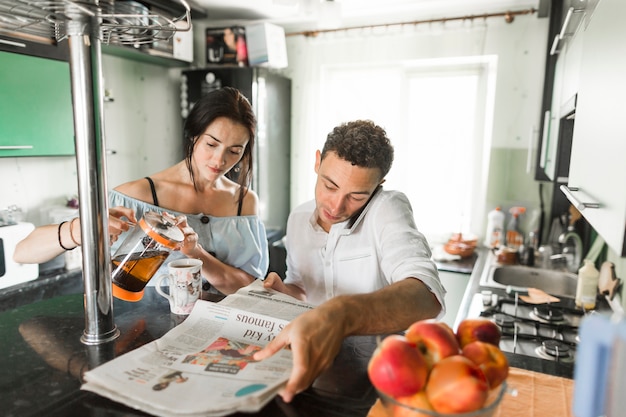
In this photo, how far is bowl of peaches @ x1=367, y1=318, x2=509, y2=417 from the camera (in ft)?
1.71

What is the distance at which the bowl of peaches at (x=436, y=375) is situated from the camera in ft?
1.71

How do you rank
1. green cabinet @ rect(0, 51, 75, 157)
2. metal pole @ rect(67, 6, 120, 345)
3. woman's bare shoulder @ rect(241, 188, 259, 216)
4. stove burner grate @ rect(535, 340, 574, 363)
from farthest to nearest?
green cabinet @ rect(0, 51, 75, 157) → woman's bare shoulder @ rect(241, 188, 259, 216) → stove burner grate @ rect(535, 340, 574, 363) → metal pole @ rect(67, 6, 120, 345)


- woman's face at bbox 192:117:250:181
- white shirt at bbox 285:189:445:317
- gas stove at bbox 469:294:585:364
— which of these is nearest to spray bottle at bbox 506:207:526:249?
gas stove at bbox 469:294:585:364

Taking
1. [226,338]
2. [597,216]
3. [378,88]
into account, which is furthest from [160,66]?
[597,216]

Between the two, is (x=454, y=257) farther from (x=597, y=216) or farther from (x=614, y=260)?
(x=597, y=216)

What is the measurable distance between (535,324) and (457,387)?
4.63ft

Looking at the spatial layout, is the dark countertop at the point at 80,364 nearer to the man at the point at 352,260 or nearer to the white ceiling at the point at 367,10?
the man at the point at 352,260

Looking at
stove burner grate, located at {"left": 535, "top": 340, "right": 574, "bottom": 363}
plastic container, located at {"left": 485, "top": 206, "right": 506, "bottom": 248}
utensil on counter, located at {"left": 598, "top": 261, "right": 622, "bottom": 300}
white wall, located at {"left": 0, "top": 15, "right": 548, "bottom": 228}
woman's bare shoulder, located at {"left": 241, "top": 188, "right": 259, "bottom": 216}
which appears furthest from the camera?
plastic container, located at {"left": 485, "top": 206, "right": 506, "bottom": 248}

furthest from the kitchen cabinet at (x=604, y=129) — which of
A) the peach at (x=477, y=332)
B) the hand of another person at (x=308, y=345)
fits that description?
the hand of another person at (x=308, y=345)

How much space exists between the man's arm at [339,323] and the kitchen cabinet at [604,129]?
0.36m

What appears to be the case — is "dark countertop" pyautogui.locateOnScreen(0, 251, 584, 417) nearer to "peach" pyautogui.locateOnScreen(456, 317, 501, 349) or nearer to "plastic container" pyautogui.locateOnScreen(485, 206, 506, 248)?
"peach" pyautogui.locateOnScreen(456, 317, 501, 349)

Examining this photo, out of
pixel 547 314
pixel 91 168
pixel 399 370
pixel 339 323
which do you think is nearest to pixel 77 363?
pixel 91 168

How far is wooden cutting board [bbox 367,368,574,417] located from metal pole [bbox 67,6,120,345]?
54cm

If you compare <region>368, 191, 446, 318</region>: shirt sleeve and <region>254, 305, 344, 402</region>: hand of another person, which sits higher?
<region>368, 191, 446, 318</region>: shirt sleeve
